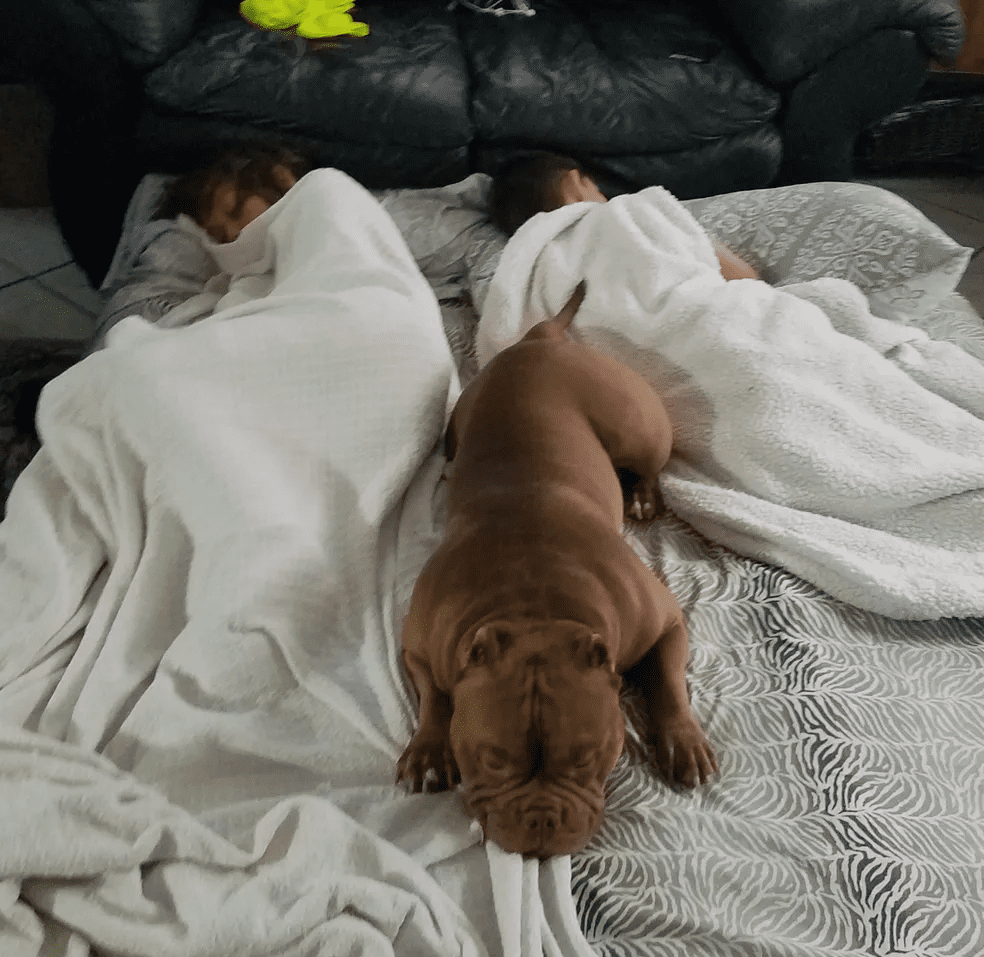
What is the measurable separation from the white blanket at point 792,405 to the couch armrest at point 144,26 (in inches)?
38.7

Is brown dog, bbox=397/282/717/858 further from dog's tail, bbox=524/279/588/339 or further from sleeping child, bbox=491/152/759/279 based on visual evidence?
sleeping child, bbox=491/152/759/279

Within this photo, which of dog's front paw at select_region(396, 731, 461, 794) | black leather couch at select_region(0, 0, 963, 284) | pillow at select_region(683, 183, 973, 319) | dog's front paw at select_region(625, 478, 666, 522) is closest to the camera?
dog's front paw at select_region(396, 731, 461, 794)

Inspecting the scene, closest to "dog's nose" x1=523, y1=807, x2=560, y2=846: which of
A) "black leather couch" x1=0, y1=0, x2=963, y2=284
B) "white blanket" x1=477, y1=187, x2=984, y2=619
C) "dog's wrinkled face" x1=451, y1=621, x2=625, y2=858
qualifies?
"dog's wrinkled face" x1=451, y1=621, x2=625, y2=858

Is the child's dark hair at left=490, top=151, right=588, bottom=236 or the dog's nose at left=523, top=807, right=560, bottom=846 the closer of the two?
the dog's nose at left=523, top=807, right=560, bottom=846

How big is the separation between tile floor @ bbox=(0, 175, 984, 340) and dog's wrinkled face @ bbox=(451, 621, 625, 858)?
68.2 inches

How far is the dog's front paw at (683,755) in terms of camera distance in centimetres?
97

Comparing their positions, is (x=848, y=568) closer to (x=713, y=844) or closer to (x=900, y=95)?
(x=713, y=844)

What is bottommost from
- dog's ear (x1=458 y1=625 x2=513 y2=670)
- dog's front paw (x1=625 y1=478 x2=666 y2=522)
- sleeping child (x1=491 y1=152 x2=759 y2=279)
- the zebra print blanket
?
dog's front paw (x1=625 y1=478 x2=666 y2=522)

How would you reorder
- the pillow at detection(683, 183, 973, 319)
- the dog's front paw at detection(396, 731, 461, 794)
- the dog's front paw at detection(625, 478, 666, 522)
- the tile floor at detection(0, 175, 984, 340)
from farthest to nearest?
the tile floor at detection(0, 175, 984, 340) < the pillow at detection(683, 183, 973, 319) < the dog's front paw at detection(625, 478, 666, 522) < the dog's front paw at detection(396, 731, 461, 794)

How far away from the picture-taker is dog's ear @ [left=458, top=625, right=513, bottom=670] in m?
0.87

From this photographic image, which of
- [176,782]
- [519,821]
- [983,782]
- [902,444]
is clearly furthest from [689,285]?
[176,782]

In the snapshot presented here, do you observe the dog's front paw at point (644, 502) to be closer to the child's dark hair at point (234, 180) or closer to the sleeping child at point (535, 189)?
the sleeping child at point (535, 189)

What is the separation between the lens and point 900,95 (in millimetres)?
2254

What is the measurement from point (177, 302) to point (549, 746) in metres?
1.30
